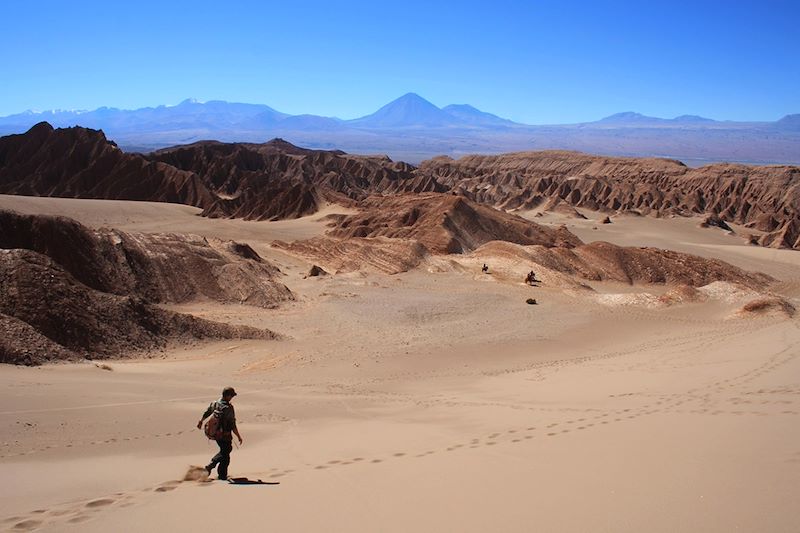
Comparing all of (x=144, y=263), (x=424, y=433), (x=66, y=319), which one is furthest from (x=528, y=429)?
(x=144, y=263)

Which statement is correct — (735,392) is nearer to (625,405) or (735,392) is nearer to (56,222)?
(625,405)

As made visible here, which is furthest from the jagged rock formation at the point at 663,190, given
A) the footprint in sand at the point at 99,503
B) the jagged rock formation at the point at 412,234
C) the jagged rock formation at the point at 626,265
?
the footprint in sand at the point at 99,503

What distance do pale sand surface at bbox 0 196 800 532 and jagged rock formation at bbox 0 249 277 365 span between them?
2.45 feet

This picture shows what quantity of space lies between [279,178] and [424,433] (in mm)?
88571

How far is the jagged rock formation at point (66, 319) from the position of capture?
13766 millimetres

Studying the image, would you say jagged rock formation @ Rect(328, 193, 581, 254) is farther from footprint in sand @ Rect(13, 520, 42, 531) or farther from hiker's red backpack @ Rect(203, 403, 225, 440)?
footprint in sand @ Rect(13, 520, 42, 531)

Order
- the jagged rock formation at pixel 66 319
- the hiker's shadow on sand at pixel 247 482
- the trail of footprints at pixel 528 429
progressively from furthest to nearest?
the jagged rock formation at pixel 66 319, the hiker's shadow on sand at pixel 247 482, the trail of footprints at pixel 528 429

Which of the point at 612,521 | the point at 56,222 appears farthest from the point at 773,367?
the point at 56,222

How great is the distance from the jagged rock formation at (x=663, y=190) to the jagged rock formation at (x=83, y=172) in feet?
118

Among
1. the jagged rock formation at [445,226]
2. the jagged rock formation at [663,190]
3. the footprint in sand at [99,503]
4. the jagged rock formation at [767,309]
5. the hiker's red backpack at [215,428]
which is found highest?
the jagged rock formation at [663,190]

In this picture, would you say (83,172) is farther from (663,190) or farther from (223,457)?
(223,457)

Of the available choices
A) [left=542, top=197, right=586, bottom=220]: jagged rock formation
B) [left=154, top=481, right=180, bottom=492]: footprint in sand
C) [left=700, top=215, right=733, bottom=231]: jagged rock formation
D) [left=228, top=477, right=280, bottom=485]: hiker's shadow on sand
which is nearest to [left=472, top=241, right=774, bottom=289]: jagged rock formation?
[left=228, top=477, right=280, bottom=485]: hiker's shadow on sand

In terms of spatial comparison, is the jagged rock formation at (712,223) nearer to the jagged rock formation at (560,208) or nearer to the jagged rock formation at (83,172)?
the jagged rock formation at (560,208)

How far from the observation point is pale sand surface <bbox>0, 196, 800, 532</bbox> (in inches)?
250
